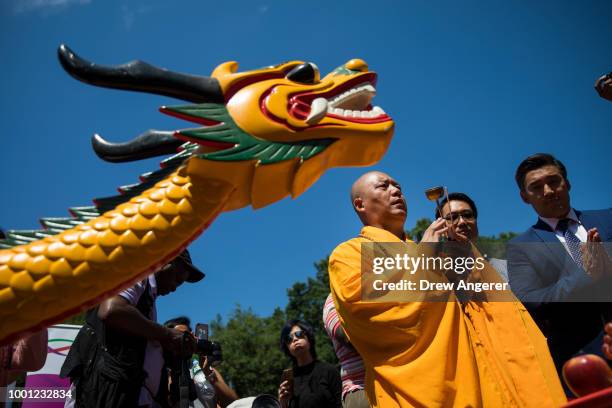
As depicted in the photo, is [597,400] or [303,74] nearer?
[597,400]

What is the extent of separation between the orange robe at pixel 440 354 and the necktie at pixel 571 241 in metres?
0.55

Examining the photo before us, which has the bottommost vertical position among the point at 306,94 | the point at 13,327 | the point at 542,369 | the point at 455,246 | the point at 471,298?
the point at 542,369

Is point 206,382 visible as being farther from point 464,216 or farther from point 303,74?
point 303,74

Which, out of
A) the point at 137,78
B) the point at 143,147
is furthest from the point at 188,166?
the point at 137,78

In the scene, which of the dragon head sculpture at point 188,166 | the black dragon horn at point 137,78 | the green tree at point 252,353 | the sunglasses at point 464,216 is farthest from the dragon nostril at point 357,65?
the green tree at point 252,353

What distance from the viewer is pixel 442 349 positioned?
2311 millimetres

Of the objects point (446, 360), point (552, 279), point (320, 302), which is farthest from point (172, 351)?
point (320, 302)

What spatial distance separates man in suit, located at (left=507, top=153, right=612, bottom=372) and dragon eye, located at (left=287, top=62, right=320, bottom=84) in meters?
1.71

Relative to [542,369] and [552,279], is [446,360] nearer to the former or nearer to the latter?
[542,369]

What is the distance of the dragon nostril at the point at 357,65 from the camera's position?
201 cm

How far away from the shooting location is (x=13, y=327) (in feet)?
5.21

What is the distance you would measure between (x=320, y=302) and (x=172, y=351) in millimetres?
25799

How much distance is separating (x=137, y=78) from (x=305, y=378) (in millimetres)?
3236

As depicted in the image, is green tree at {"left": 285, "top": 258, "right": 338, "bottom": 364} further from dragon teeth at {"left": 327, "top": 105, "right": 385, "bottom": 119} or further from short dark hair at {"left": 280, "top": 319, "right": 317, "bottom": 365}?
dragon teeth at {"left": 327, "top": 105, "right": 385, "bottom": 119}
